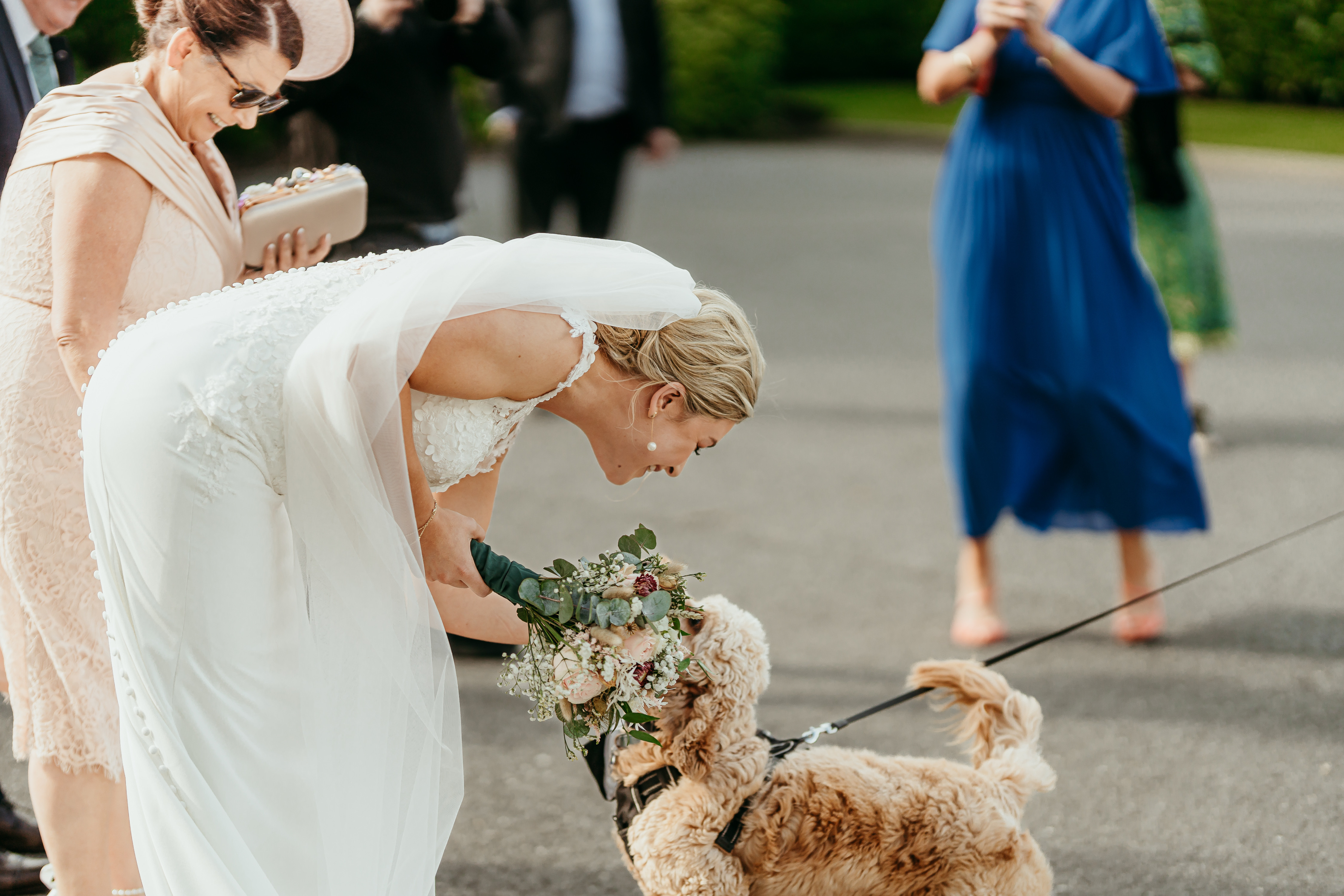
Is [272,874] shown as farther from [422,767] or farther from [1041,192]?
[1041,192]

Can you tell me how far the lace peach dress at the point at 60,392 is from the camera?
2102mm

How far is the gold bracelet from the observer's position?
2012mm

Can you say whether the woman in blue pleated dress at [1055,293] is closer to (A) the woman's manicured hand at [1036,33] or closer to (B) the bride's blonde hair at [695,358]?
(A) the woman's manicured hand at [1036,33]

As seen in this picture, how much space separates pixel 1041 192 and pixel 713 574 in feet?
5.57

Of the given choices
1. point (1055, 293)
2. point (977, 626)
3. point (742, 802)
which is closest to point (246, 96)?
point (742, 802)

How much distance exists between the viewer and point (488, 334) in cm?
194

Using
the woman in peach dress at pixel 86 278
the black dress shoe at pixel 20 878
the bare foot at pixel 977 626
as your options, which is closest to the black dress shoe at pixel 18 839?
the black dress shoe at pixel 20 878

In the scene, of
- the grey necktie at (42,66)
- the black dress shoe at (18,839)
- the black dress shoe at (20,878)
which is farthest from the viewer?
the black dress shoe at (18,839)

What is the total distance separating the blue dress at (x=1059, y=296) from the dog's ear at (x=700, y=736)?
204 centimetres

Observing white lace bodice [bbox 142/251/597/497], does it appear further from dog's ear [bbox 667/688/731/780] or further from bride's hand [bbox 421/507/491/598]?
dog's ear [bbox 667/688/731/780]

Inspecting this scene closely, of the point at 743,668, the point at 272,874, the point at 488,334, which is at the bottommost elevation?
the point at 272,874

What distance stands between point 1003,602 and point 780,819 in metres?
2.37

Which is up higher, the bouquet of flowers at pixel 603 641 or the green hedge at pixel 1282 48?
the bouquet of flowers at pixel 603 641

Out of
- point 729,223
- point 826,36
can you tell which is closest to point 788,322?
point 729,223
